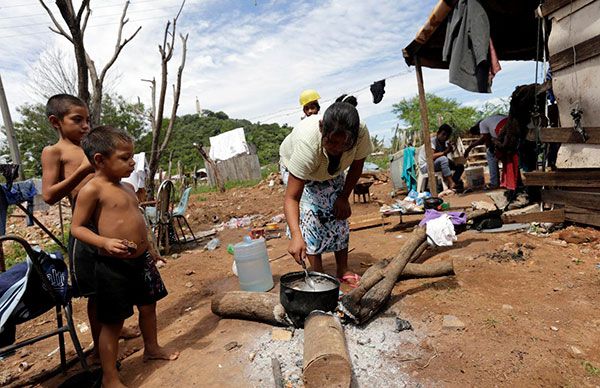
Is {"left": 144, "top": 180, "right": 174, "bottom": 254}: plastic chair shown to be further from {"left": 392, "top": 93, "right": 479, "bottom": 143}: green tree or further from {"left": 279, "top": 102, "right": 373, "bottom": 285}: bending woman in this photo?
{"left": 392, "top": 93, "right": 479, "bottom": 143}: green tree

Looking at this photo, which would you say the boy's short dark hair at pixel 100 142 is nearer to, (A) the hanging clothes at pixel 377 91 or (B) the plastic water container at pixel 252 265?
(B) the plastic water container at pixel 252 265

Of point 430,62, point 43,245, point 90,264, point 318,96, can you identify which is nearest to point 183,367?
point 90,264

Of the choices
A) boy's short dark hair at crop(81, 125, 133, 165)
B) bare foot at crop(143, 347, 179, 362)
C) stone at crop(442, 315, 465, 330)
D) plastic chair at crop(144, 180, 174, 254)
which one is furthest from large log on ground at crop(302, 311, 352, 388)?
plastic chair at crop(144, 180, 174, 254)

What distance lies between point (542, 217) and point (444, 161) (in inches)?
153

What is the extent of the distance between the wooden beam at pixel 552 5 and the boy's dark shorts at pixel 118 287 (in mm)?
4635

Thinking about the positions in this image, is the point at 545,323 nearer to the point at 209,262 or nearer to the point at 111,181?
the point at 111,181

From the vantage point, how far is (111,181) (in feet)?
6.93

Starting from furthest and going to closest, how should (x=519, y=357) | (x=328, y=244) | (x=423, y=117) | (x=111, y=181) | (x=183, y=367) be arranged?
(x=423, y=117), (x=328, y=244), (x=183, y=367), (x=111, y=181), (x=519, y=357)

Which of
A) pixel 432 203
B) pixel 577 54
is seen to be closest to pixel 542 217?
pixel 432 203

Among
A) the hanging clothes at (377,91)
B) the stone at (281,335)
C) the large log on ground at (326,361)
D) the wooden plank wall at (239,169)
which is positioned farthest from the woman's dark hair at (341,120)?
the wooden plank wall at (239,169)

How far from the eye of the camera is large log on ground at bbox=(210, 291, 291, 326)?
8.25 ft

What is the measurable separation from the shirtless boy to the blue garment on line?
23.8 feet

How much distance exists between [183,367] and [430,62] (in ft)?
20.7

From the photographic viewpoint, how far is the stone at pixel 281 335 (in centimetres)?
235
